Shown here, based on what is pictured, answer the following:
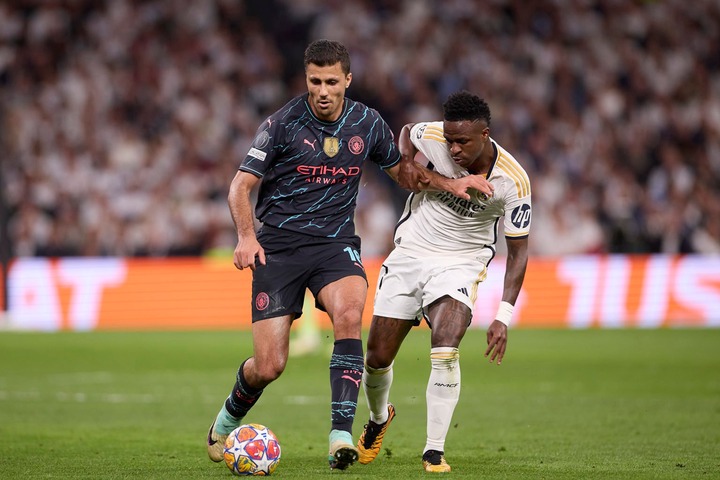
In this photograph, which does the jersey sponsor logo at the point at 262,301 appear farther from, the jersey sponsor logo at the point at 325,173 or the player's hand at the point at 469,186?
the player's hand at the point at 469,186

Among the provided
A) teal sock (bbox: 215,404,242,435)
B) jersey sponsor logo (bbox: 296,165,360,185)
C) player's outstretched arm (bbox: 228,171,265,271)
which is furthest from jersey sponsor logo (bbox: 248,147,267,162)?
teal sock (bbox: 215,404,242,435)

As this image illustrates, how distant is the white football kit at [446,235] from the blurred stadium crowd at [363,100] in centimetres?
1340

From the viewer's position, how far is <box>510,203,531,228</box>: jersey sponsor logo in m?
7.48

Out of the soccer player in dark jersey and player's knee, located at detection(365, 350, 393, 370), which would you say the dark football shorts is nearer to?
the soccer player in dark jersey

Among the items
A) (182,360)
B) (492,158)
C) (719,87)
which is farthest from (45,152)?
(492,158)

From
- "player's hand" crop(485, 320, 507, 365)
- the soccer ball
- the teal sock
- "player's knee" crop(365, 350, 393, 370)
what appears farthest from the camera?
"player's knee" crop(365, 350, 393, 370)

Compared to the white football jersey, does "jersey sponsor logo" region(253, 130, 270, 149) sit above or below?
above

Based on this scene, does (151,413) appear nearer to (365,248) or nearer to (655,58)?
(365,248)

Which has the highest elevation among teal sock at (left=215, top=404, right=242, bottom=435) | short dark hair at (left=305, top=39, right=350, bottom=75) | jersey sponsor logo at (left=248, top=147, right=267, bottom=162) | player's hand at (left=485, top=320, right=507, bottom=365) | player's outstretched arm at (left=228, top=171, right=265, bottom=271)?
short dark hair at (left=305, top=39, right=350, bottom=75)

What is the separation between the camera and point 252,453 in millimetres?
6746

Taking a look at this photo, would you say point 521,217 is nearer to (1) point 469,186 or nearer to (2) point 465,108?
(1) point 469,186

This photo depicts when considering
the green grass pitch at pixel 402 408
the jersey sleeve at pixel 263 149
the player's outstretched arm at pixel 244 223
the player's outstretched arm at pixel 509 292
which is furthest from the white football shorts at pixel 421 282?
the jersey sleeve at pixel 263 149

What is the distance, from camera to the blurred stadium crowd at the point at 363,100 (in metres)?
22.0

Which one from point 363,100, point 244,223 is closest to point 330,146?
point 244,223
